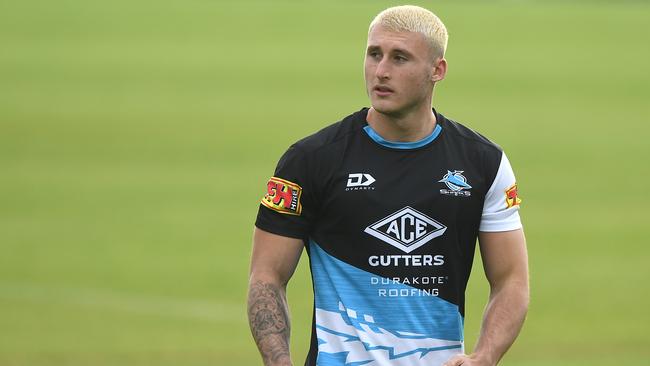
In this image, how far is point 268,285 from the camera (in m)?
6.95

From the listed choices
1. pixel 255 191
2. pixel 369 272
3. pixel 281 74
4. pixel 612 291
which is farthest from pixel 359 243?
pixel 281 74

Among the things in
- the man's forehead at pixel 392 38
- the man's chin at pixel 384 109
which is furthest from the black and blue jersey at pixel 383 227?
the man's forehead at pixel 392 38

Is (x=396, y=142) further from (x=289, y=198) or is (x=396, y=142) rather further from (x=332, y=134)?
(x=289, y=198)

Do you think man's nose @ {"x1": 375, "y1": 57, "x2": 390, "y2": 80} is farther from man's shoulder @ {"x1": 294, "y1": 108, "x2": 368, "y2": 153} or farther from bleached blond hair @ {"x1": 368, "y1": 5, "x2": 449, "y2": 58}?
man's shoulder @ {"x1": 294, "y1": 108, "x2": 368, "y2": 153}

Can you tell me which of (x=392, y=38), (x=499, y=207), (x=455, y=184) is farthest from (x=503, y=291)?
(x=392, y=38)

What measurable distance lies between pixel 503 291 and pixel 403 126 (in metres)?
0.89

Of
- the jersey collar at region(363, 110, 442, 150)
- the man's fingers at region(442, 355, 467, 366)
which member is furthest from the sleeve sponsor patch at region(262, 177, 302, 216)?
the man's fingers at region(442, 355, 467, 366)

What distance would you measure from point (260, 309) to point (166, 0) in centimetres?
4180

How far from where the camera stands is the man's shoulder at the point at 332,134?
273 inches

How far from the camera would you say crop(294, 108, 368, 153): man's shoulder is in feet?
22.7

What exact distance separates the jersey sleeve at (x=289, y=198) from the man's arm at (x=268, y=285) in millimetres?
51

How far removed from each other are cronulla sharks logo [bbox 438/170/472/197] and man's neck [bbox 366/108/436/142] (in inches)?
9.2

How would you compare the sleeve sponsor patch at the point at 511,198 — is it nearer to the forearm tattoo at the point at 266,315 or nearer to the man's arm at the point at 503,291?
the man's arm at the point at 503,291

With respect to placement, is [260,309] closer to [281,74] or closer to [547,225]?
[547,225]
